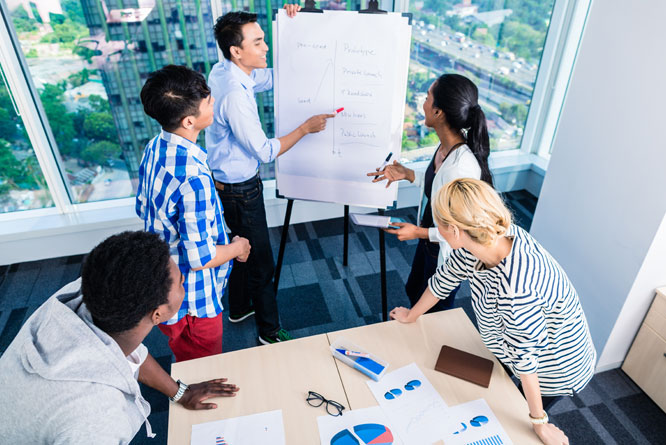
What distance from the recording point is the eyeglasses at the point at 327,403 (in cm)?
138

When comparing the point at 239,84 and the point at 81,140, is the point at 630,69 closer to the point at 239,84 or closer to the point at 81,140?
the point at 239,84

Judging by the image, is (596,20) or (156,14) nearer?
(596,20)

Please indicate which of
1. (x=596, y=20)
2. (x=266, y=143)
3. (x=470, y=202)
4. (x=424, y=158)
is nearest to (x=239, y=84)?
(x=266, y=143)

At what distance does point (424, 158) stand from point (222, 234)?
102 inches

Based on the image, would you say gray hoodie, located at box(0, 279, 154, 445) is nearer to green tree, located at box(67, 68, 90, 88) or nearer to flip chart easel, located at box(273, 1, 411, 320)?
flip chart easel, located at box(273, 1, 411, 320)

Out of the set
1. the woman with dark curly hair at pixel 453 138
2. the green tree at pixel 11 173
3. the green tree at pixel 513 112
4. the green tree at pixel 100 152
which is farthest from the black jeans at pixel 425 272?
the green tree at pixel 11 173

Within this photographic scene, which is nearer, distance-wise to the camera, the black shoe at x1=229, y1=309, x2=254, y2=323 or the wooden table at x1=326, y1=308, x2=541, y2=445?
the wooden table at x1=326, y1=308, x2=541, y2=445

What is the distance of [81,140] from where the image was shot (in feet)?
10.5

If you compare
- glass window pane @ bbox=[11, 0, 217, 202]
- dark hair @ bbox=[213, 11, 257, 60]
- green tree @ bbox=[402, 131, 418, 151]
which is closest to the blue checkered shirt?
dark hair @ bbox=[213, 11, 257, 60]

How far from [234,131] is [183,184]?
1.99 ft

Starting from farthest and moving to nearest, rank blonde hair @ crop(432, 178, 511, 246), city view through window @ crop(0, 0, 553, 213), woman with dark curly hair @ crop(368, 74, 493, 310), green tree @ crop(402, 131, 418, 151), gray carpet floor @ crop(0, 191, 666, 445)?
green tree @ crop(402, 131, 418, 151)
city view through window @ crop(0, 0, 553, 213)
gray carpet floor @ crop(0, 191, 666, 445)
woman with dark curly hair @ crop(368, 74, 493, 310)
blonde hair @ crop(432, 178, 511, 246)

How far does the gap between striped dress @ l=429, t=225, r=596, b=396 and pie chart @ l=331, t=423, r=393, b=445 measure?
0.45 meters

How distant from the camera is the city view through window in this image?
2.83 metres

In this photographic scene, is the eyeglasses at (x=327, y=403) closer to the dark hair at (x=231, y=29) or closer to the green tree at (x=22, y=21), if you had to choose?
the dark hair at (x=231, y=29)
